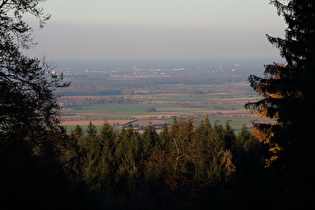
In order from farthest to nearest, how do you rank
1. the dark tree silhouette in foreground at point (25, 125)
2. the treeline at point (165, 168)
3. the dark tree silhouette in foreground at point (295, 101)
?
the treeline at point (165, 168), the dark tree silhouette in foreground at point (295, 101), the dark tree silhouette in foreground at point (25, 125)

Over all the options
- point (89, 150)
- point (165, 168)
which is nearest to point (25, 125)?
point (89, 150)

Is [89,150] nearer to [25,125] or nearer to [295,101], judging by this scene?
[25,125]

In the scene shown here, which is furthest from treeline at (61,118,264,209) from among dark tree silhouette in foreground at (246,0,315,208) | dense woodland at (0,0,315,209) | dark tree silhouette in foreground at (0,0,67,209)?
dark tree silhouette in foreground at (0,0,67,209)

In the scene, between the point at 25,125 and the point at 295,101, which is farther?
the point at 295,101

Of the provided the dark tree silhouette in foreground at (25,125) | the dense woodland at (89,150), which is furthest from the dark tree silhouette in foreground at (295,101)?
the dark tree silhouette in foreground at (25,125)

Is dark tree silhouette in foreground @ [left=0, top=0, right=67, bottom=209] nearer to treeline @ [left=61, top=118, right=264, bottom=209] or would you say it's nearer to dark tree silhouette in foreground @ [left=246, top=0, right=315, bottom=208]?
dark tree silhouette in foreground @ [left=246, top=0, right=315, bottom=208]

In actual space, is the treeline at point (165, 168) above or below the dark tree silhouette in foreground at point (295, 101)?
below

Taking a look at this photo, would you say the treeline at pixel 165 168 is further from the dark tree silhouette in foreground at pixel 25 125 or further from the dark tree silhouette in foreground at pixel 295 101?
the dark tree silhouette in foreground at pixel 25 125

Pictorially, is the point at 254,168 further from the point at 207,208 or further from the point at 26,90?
the point at 26,90
